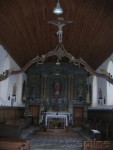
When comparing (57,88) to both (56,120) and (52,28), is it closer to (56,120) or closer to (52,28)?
(56,120)

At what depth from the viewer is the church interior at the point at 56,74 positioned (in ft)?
30.9

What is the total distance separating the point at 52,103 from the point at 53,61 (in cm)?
349

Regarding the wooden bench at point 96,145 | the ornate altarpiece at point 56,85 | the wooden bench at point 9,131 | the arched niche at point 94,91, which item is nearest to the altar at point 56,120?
the ornate altarpiece at point 56,85

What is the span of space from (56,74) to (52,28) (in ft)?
31.4

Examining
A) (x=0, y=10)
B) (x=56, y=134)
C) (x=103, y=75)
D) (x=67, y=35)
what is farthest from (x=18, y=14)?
(x=56, y=134)

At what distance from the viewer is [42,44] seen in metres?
15.8

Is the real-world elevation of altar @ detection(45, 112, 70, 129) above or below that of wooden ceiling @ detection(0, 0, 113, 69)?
below

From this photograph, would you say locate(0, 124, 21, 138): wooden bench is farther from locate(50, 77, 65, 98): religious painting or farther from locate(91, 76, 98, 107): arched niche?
locate(50, 77, 65, 98): religious painting

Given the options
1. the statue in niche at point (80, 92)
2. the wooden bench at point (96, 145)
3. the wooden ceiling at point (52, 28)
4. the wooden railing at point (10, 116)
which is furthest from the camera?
the statue in niche at point (80, 92)

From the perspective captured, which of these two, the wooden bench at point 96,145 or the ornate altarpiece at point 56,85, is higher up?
the ornate altarpiece at point 56,85

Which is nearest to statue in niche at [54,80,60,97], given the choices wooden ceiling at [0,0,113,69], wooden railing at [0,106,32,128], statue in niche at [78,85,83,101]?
statue in niche at [78,85,83,101]

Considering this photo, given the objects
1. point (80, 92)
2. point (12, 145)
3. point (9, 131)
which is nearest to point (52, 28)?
point (9, 131)

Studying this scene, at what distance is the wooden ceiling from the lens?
10.0 meters

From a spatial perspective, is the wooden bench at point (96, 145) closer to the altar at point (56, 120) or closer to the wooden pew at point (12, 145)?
the wooden pew at point (12, 145)
